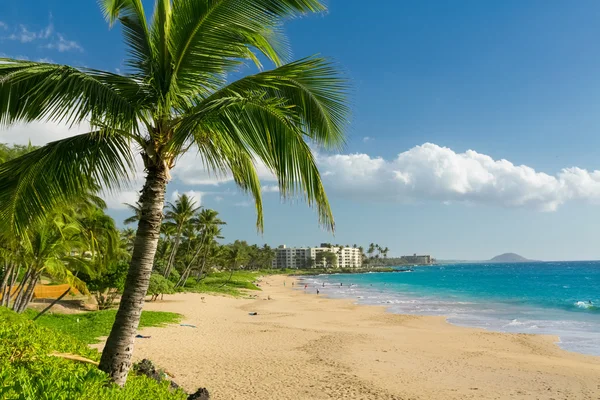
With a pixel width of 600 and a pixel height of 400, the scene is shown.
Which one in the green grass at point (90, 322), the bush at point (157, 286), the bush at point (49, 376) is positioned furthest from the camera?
the bush at point (157, 286)

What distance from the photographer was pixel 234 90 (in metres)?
4.69

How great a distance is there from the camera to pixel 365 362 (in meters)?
→ 13.1

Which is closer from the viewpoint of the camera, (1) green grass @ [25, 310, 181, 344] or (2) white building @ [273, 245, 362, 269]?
(1) green grass @ [25, 310, 181, 344]

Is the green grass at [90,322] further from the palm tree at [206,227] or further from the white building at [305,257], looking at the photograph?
the white building at [305,257]

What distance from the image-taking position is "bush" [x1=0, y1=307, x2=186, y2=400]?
9.02 feet

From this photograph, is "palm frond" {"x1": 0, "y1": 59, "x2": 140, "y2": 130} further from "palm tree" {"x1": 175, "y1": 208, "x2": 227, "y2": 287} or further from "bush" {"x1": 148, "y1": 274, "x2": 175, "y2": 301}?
"palm tree" {"x1": 175, "y1": 208, "x2": 227, "y2": 287}

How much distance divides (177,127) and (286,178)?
125cm

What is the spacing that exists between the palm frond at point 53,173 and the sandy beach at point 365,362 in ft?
18.7

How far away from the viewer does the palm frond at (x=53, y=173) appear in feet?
14.5

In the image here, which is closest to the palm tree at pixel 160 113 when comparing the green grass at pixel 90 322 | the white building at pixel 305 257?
the green grass at pixel 90 322

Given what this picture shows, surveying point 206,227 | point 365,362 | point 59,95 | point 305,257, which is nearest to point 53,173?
point 59,95

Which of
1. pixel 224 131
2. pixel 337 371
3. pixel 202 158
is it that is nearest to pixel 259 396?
pixel 337 371

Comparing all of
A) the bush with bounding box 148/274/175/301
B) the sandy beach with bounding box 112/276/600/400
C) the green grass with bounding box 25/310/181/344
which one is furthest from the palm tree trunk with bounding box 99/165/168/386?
the bush with bounding box 148/274/175/301

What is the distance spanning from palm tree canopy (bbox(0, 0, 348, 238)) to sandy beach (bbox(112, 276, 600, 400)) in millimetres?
5969
